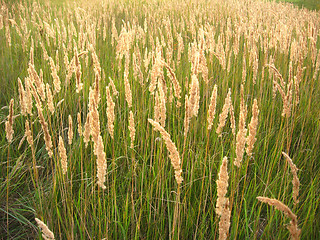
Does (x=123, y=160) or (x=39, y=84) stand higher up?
(x=39, y=84)

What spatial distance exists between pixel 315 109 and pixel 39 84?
2121 mm

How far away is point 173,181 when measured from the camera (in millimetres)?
1711

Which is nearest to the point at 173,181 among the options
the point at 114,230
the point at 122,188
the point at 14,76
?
the point at 122,188

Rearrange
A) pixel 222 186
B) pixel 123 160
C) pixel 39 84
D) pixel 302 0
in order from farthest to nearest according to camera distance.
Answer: pixel 302 0 < pixel 123 160 < pixel 39 84 < pixel 222 186

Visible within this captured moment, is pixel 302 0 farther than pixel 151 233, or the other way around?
pixel 302 0

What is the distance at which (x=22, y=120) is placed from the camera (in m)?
2.20

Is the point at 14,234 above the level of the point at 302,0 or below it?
below

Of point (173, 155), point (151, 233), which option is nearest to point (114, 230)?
point (151, 233)

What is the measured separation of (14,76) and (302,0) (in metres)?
17.2

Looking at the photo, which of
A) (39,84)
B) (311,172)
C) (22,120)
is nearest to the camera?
(39,84)

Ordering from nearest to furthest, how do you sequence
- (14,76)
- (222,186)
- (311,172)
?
(222,186), (311,172), (14,76)

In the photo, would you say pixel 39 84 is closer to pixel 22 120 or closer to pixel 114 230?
pixel 114 230

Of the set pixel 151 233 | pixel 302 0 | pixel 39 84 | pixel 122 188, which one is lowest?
pixel 151 233

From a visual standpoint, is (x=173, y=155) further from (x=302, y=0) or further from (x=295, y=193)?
(x=302, y=0)
